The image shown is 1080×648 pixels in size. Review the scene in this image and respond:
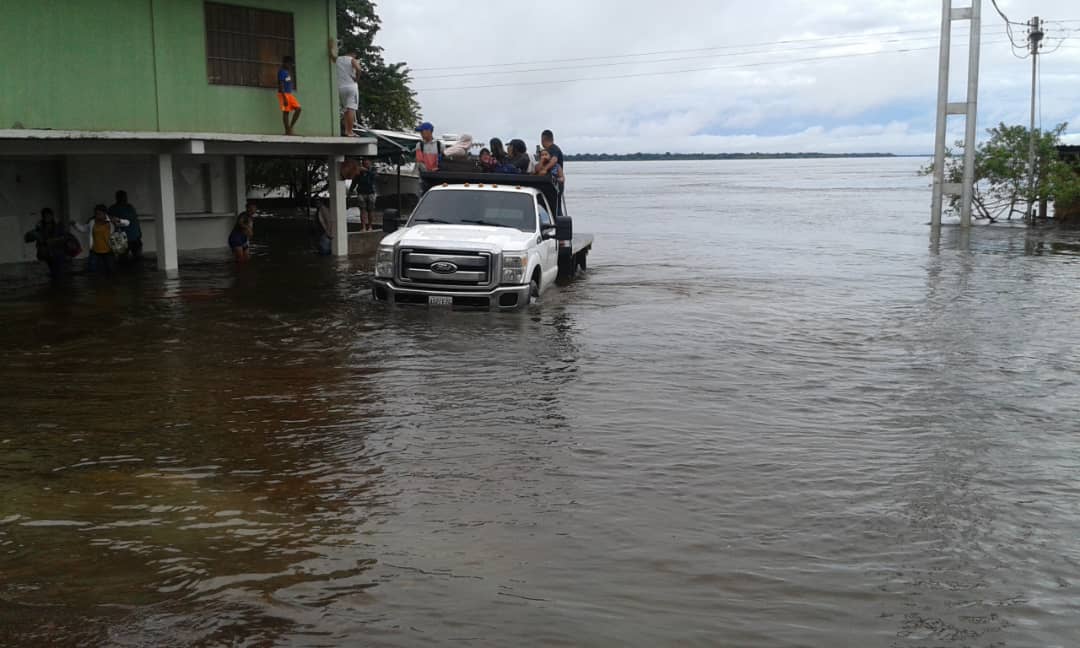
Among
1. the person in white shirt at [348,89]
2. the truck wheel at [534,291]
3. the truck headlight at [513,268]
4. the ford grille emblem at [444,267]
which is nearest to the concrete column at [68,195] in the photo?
the person in white shirt at [348,89]

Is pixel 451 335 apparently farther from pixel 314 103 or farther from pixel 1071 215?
pixel 1071 215

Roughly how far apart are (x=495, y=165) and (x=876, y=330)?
28.4 ft

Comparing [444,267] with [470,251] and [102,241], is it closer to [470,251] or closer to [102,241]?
[470,251]

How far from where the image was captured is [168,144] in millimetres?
19922

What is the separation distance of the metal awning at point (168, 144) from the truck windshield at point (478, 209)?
→ 542cm

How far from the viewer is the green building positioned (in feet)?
58.5

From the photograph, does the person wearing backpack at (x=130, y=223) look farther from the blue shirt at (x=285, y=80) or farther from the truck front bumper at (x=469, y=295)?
the truck front bumper at (x=469, y=295)

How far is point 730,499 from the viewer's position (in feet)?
22.9

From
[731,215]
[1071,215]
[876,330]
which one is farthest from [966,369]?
[731,215]

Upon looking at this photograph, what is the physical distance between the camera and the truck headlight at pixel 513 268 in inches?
588

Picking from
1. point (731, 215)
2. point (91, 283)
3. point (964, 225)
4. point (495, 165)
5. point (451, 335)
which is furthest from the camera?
point (731, 215)

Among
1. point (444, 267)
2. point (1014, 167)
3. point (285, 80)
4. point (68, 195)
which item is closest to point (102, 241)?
point (68, 195)

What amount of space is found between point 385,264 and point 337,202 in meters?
9.47

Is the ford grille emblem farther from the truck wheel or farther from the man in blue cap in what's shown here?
the man in blue cap
